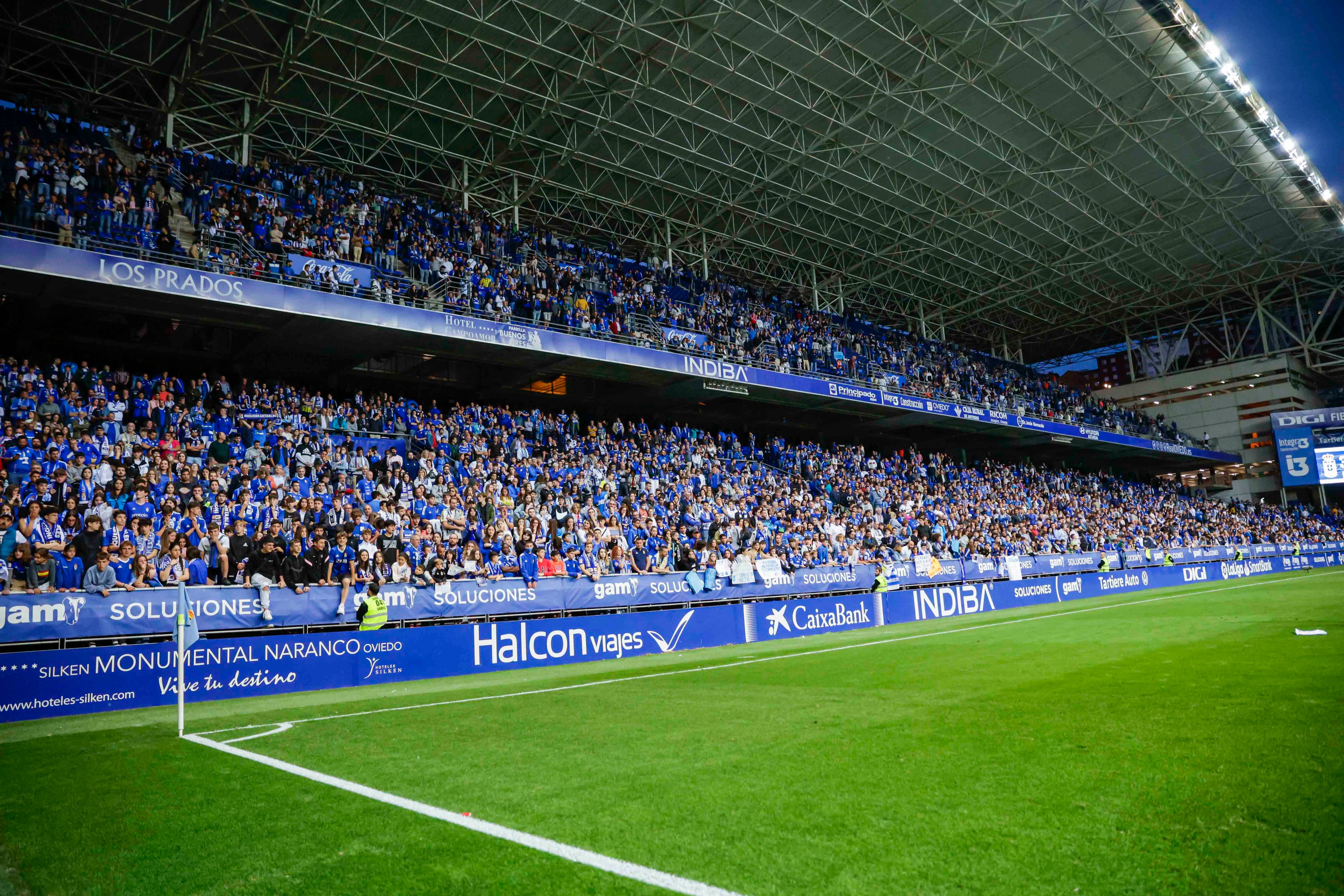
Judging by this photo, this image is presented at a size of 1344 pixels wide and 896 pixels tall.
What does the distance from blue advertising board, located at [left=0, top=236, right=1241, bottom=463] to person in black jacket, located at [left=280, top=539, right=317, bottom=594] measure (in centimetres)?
793

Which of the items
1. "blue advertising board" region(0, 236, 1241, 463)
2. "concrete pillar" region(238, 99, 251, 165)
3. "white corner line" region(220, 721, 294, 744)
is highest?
"concrete pillar" region(238, 99, 251, 165)

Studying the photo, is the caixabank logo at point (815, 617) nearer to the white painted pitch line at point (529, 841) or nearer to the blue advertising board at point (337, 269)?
the blue advertising board at point (337, 269)

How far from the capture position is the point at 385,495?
18641 millimetres

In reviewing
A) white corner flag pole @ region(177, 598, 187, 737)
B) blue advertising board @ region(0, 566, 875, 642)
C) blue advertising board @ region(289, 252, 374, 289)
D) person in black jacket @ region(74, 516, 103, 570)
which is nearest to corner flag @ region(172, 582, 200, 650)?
white corner flag pole @ region(177, 598, 187, 737)

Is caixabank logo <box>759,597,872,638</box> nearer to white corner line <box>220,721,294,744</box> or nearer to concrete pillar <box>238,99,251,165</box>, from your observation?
white corner line <box>220,721,294,744</box>

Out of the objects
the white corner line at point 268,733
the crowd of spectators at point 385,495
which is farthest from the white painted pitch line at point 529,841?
the crowd of spectators at point 385,495

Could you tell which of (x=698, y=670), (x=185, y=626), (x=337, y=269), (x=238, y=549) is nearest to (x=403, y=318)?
(x=337, y=269)

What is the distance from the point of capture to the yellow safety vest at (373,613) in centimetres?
1391

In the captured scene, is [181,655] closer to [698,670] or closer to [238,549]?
[238,549]

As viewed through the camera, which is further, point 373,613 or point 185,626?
point 373,613

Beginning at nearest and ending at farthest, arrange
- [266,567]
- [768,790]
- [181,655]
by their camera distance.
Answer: [768,790]
[181,655]
[266,567]

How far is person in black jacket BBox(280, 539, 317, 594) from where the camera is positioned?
13719 millimetres

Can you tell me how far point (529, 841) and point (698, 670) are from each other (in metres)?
9.12

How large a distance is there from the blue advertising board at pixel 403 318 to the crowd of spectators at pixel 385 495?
2.50m
